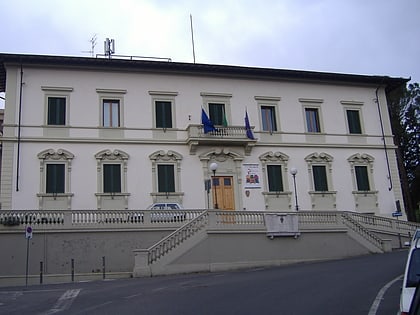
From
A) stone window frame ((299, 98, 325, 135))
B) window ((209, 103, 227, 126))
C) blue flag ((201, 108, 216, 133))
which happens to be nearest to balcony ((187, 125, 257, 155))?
blue flag ((201, 108, 216, 133))

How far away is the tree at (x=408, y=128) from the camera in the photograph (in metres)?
45.6

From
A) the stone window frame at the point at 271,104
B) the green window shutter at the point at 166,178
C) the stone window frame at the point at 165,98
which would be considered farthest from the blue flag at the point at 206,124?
the stone window frame at the point at 271,104

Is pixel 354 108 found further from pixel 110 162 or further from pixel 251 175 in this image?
pixel 110 162

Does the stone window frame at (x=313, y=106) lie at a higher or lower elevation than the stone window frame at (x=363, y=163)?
higher

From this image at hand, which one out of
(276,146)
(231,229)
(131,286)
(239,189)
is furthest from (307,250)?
(131,286)

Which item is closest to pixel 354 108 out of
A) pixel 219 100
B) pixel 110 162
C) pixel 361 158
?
pixel 361 158

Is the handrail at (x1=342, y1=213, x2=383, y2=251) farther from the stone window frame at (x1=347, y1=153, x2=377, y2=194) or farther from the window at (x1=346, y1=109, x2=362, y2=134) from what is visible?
the window at (x1=346, y1=109, x2=362, y2=134)

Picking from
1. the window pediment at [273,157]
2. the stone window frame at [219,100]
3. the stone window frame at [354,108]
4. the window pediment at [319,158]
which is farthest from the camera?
the stone window frame at [354,108]

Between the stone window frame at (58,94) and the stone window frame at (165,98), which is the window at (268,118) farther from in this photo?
the stone window frame at (58,94)

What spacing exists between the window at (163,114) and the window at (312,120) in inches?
366

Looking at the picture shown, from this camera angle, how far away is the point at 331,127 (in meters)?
32.5

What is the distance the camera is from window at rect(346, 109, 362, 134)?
33062mm

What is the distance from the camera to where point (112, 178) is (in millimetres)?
27375

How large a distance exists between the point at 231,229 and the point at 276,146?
982 centimetres
